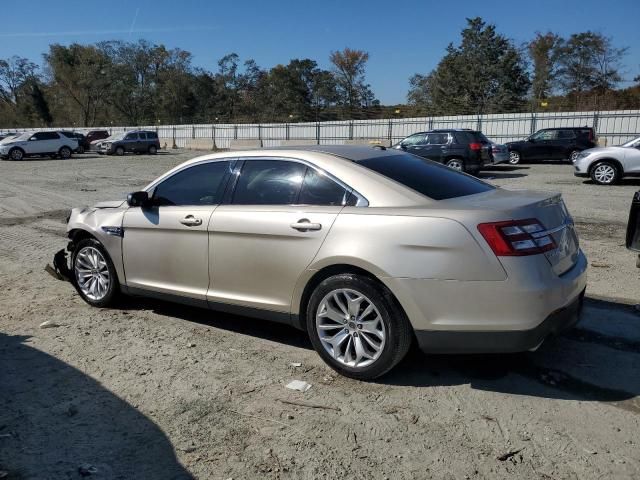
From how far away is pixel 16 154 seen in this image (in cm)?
3234


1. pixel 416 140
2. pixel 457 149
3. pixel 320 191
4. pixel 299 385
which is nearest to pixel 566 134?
pixel 457 149

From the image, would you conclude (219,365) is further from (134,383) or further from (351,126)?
(351,126)

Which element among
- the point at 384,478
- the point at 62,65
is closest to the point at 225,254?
the point at 384,478

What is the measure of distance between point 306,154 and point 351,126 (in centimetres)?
3460

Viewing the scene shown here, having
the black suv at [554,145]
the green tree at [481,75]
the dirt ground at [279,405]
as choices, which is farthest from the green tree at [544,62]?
the dirt ground at [279,405]

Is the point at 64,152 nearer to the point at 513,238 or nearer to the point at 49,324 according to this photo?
the point at 49,324

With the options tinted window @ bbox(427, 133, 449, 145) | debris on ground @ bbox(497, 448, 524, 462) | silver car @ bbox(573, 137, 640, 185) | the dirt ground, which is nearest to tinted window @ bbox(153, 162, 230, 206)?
the dirt ground

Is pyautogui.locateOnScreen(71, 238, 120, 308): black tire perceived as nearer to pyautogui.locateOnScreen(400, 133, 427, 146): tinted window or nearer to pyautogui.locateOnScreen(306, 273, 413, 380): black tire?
pyautogui.locateOnScreen(306, 273, 413, 380): black tire

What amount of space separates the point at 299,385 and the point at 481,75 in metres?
56.0

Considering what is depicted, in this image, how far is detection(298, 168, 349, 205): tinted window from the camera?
3842mm

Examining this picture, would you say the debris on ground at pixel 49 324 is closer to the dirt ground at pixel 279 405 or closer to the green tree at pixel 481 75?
the dirt ground at pixel 279 405

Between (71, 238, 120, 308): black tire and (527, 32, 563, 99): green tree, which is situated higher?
(527, 32, 563, 99): green tree

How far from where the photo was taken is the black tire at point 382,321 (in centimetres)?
347

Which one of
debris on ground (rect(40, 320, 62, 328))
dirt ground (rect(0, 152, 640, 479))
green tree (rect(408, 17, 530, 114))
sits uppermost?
green tree (rect(408, 17, 530, 114))
